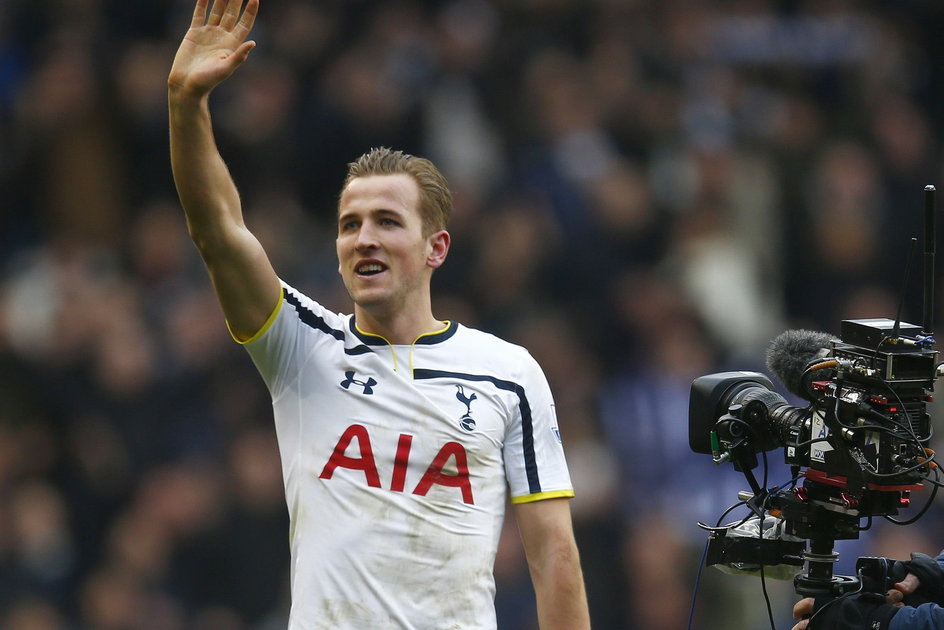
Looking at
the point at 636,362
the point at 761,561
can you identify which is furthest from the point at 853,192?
the point at 761,561

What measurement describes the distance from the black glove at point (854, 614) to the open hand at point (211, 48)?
204cm

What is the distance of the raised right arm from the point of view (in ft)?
11.5

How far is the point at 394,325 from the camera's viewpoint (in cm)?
396

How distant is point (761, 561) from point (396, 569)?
997 mm

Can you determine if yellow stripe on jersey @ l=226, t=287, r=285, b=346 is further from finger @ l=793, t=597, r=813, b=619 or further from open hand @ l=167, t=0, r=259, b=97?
finger @ l=793, t=597, r=813, b=619

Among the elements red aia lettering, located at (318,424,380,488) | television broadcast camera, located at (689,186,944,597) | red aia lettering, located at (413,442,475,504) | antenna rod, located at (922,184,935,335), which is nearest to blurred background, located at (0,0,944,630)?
television broadcast camera, located at (689,186,944,597)

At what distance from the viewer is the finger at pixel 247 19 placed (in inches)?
139

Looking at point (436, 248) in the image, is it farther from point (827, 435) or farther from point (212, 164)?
point (827, 435)

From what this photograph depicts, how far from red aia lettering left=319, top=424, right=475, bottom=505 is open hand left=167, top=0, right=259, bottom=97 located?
962 millimetres

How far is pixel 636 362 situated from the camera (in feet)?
26.1

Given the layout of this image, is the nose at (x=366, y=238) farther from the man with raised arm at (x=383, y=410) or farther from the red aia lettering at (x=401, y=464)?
the red aia lettering at (x=401, y=464)

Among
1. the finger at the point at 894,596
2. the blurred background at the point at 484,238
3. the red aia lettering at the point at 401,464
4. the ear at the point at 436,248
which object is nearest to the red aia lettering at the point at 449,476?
the red aia lettering at the point at 401,464

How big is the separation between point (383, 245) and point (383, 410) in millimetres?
445

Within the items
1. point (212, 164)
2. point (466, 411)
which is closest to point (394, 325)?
point (466, 411)
